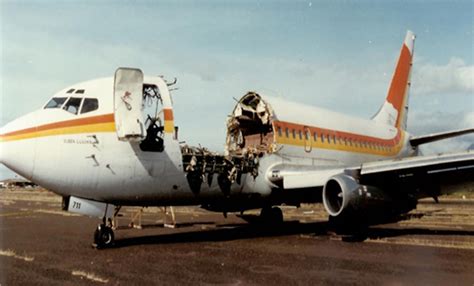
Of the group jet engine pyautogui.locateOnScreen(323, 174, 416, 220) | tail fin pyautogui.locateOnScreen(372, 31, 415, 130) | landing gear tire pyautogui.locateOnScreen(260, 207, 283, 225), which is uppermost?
tail fin pyautogui.locateOnScreen(372, 31, 415, 130)

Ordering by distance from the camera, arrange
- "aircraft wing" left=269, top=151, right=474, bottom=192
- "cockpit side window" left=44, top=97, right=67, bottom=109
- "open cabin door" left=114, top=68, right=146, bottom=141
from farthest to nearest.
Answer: "aircraft wing" left=269, top=151, right=474, bottom=192
"cockpit side window" left=44, top=97, right=67, bottom=109
"open cabin door" left=114, top=68, right=146, bottom=141

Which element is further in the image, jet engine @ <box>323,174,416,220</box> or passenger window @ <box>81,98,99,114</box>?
jet engine @ <box>323,174,416,220</box>

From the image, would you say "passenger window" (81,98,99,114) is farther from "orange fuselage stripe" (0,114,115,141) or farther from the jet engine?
the jet engine

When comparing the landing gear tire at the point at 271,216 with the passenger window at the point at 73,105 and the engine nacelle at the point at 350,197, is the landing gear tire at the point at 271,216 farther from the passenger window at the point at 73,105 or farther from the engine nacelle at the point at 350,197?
the passenger window at the point at 73,105

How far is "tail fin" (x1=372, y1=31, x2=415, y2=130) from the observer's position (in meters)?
26.7

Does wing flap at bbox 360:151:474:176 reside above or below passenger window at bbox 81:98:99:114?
below

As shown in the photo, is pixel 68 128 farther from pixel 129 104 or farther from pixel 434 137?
pixel 434 137

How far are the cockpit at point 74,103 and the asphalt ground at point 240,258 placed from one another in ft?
12.0

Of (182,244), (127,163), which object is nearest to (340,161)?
(182,244)

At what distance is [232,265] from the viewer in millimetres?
9680

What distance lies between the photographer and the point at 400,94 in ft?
92.1

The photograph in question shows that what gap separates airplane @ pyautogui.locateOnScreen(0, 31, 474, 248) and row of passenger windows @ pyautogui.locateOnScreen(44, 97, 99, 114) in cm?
3

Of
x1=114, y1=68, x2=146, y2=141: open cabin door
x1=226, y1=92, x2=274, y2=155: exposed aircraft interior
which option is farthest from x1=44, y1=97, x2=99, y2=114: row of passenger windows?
x1=226, y1=92, x2=274, y2=155: exposed aircraft interior

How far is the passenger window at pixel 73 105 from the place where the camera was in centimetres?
1225
